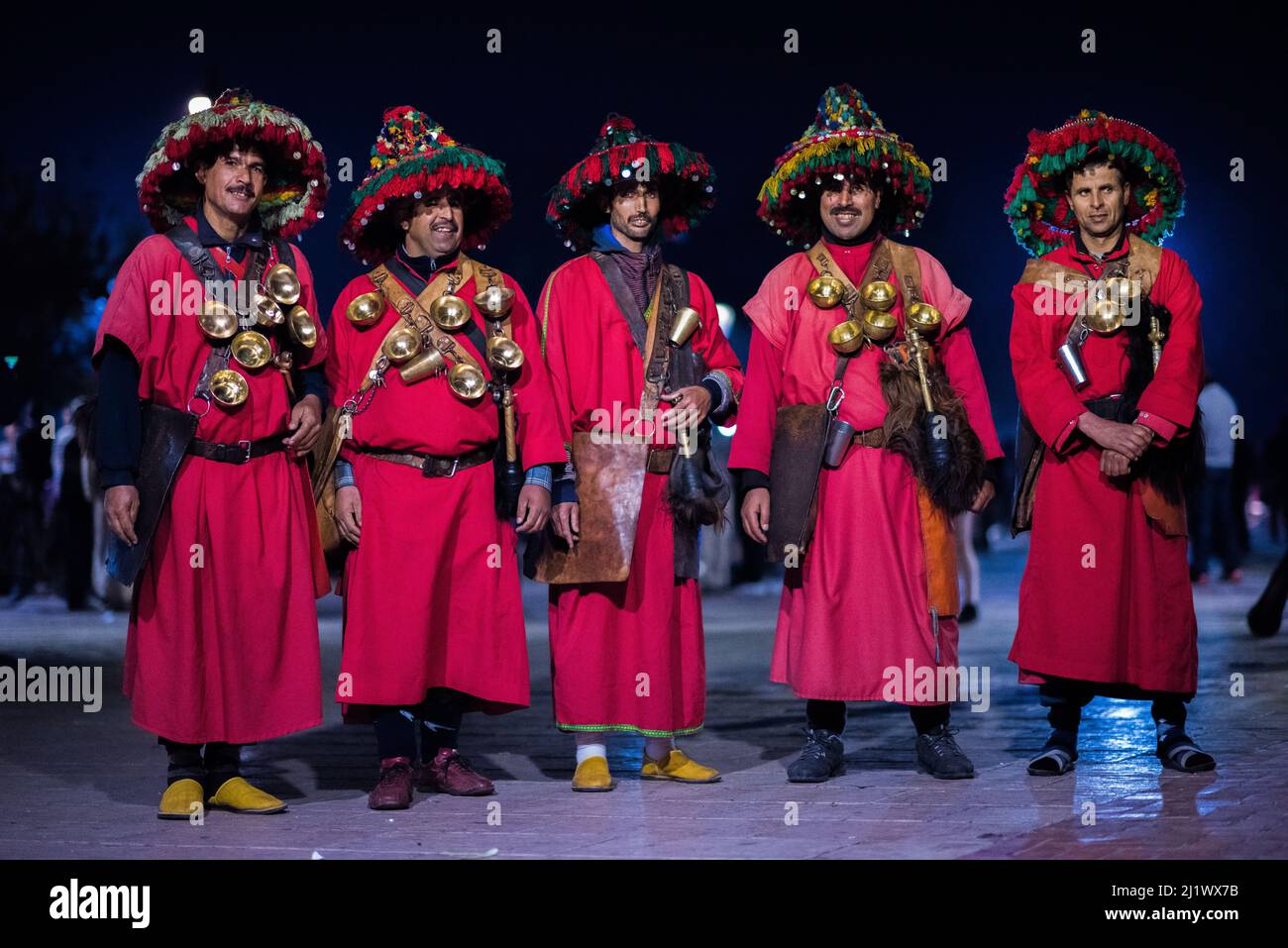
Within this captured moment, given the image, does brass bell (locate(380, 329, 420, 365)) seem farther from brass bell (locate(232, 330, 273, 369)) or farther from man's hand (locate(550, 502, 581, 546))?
man's hand (locate(550, 502, 581, 546))

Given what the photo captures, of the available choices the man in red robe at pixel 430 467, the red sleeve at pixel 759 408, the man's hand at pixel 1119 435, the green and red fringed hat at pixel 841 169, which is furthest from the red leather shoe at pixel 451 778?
the man's hand at pixel 1119 435

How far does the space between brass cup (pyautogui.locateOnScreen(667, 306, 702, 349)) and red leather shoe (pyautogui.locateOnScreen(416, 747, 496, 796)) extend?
1.59m

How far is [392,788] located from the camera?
17.4 feet

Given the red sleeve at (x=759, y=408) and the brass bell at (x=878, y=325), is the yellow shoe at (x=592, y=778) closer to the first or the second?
the red sleeve at (x=759, y=408)

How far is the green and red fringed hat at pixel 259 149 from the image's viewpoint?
17.8 ft

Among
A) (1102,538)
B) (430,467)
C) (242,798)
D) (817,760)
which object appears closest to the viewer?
(242,798)

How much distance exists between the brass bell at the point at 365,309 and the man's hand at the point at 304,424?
0.97ft

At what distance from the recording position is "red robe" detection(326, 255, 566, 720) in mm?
5496

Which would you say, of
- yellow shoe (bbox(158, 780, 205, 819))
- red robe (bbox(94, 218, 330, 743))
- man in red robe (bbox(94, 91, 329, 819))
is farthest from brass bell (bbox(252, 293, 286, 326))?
Result: yellow shoe (bbox(158, 780, 205, 819))

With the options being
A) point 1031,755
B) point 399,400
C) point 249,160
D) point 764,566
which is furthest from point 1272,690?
point 764,566

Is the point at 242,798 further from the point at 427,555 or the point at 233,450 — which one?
the point at 233,450

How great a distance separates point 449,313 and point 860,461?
1.49 m

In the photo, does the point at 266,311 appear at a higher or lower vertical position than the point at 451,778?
higher

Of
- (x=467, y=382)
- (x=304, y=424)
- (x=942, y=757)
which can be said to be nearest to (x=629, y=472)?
(x=467, y=382)
